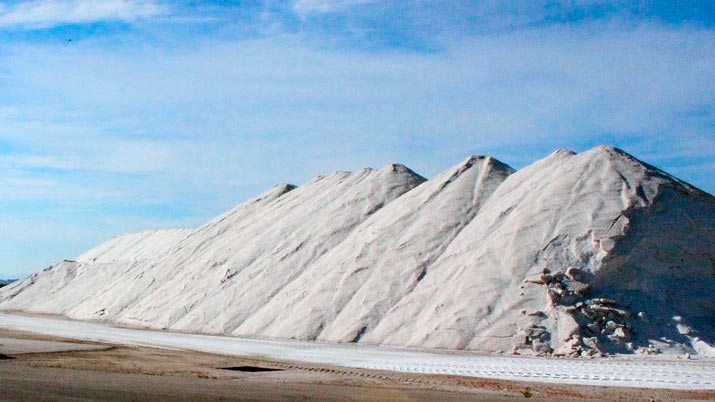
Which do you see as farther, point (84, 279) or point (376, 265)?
point (84, 279)

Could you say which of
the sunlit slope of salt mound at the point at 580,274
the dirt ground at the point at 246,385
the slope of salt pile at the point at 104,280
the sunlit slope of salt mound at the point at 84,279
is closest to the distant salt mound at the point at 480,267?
the sunlit slope of salt mound at the point at 580,274

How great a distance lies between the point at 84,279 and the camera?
165 ft

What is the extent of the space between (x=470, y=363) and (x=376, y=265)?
9.05 metres

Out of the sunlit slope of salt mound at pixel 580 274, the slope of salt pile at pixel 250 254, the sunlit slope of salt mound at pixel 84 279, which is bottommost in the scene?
the sunlit slope of salt mound at pixel 84 279

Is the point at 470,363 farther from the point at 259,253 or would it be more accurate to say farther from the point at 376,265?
the point at 259,253

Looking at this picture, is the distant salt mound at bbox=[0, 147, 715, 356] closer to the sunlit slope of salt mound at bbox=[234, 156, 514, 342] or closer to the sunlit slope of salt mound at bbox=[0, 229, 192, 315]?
the sunlit slope of salt mound at bbox=[234, 156, 514, 342]

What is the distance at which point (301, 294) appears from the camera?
2788 cm

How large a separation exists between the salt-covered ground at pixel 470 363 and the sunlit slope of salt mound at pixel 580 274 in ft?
3.90

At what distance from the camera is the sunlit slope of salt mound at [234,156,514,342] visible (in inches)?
993

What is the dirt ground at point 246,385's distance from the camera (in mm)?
12062

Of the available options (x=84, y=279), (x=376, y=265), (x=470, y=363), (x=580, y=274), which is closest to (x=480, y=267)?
(x=580, y=274)

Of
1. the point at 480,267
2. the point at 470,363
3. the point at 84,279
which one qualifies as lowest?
the point at 84,279

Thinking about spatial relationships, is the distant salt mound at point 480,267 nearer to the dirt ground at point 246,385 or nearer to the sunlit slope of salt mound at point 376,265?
the sunlit slope of salt mound at point 376,265

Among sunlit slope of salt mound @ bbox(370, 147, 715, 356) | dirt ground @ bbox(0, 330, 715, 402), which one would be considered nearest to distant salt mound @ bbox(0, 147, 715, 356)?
sunlit slope of salt mound @ bbox(370, 147, 715, 356)
